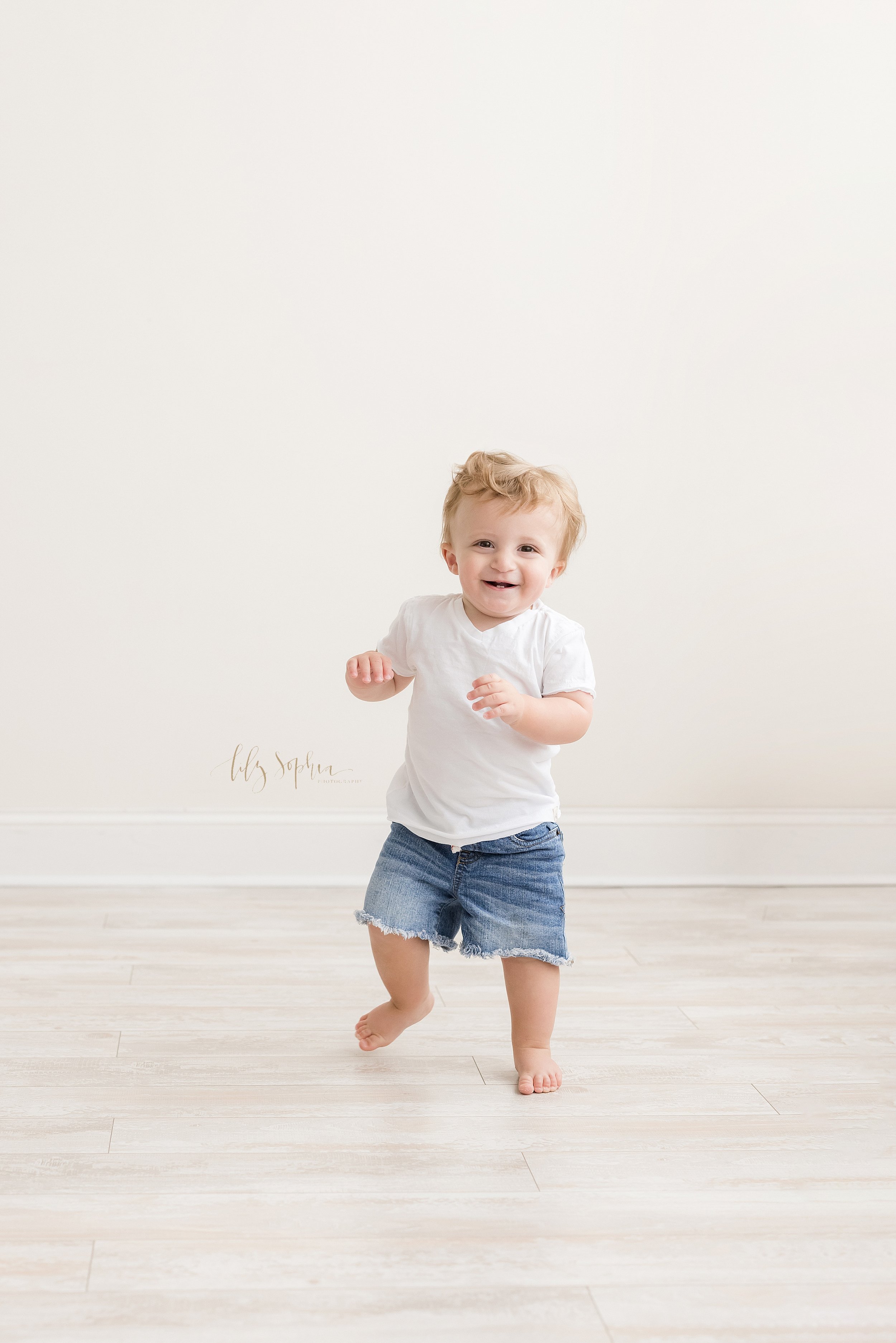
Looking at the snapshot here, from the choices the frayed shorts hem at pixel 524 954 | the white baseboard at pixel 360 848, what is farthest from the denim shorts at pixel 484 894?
the white baseboard at pixel 360 848

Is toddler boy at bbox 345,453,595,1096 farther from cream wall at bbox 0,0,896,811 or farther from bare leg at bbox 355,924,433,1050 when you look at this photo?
cream wall at bbox 0,0,896,811

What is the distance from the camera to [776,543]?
2.13 meters

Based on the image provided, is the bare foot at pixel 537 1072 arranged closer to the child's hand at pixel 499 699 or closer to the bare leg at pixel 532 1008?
the bare leg at pixel 532 1008

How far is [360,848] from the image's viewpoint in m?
2.07

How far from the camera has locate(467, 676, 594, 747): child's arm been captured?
117 cm

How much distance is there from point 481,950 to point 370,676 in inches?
12.5

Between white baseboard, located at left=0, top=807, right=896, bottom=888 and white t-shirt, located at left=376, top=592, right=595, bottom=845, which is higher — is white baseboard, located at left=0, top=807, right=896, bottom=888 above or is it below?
below

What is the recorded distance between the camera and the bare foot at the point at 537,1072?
1.25 m

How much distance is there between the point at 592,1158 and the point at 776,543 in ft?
4.32

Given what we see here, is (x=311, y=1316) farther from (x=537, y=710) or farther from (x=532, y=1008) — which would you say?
(x=537, y=710)

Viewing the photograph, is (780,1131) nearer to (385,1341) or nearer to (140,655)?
(385,1341)

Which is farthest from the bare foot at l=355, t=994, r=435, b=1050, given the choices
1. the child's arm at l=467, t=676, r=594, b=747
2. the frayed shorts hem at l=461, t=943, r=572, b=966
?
the child's arm at l=467, t=676, r=594, b=747

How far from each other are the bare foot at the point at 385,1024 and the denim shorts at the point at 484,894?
92 mm

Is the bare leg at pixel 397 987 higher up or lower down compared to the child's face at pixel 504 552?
lower down
